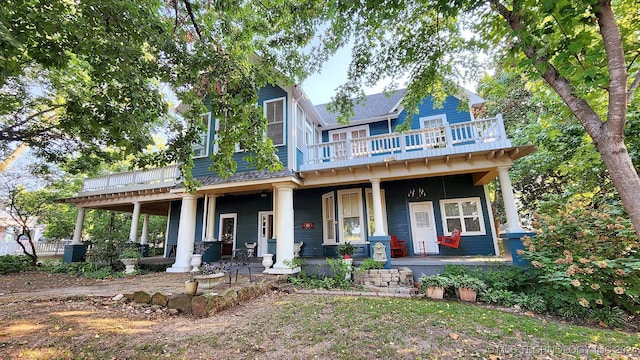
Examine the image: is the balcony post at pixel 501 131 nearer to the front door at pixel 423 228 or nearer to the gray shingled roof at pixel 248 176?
the front door at pixel 423 228

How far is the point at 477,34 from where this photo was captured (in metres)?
5.04

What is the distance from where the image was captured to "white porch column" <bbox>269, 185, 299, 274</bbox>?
804 centimetres

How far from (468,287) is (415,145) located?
4314 millimetres

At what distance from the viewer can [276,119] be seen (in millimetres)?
9297

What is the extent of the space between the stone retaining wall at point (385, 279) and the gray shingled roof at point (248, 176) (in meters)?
3.72

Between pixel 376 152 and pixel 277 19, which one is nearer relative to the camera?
pixel 277 19

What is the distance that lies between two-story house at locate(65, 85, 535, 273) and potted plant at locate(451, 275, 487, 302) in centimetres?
225

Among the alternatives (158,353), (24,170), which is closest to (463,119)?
(158,353)

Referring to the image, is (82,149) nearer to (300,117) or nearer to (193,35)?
(193,35)

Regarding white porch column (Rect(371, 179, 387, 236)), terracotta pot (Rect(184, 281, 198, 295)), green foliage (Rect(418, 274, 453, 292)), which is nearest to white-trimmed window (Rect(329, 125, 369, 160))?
white porch column (Rect(371, 179, 387, 236))

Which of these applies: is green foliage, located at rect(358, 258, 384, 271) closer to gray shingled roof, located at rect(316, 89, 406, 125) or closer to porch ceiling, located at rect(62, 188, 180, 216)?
gray shingled roof, located at rect(316, 89, 406, 125)

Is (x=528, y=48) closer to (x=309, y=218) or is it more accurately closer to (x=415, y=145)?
(x=415, y=145)

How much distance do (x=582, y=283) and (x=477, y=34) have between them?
5.24 metres

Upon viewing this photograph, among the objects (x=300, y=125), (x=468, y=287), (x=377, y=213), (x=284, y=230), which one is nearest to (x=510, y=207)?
(x=468, y=287)
